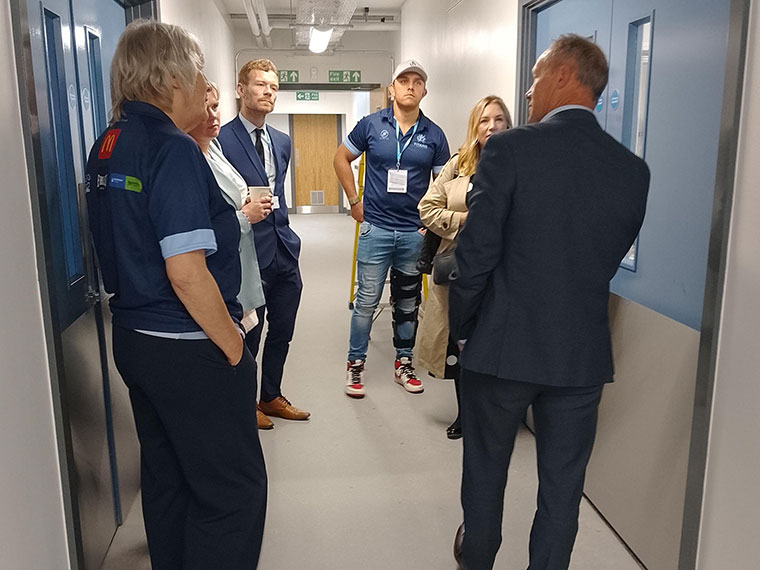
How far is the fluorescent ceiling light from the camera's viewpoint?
7.11m

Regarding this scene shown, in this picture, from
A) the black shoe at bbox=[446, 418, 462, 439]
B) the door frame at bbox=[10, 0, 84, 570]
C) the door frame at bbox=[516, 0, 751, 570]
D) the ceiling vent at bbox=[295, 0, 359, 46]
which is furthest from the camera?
the ceiling vent at bbox=[295, 0, 359, 46]

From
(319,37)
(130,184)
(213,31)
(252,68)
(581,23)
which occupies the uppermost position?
(319,37)

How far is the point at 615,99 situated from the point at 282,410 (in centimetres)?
198

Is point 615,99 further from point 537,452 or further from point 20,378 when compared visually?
point 20,378

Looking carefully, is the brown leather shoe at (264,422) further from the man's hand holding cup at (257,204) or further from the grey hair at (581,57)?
the grey hair at (581,57)

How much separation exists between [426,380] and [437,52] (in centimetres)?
287

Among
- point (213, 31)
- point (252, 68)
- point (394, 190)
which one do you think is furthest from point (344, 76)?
point (252, 68)

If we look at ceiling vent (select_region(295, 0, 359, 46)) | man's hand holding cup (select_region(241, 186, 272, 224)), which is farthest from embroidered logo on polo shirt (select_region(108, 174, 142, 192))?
ceiling vent (select_region(295, 0, 359, 46))

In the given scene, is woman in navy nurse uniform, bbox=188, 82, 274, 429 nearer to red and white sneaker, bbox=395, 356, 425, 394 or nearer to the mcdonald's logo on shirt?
the mcdonald's logo on shirt

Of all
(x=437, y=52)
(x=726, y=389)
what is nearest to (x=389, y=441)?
(x=726, y=389)

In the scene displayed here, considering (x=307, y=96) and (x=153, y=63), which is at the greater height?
(x=307, y=96)

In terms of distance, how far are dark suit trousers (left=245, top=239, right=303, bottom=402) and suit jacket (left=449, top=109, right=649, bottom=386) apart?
1410mm

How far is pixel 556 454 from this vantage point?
168cm

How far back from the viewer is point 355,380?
3.52 m
